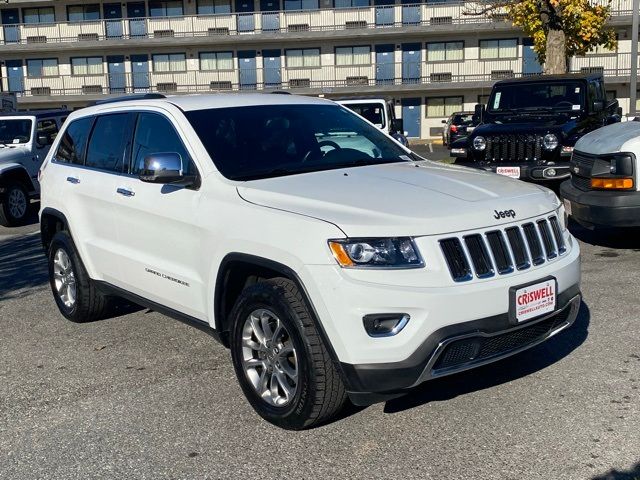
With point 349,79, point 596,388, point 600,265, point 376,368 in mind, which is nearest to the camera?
point 376,368

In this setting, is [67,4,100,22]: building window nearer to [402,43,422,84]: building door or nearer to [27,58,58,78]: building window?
[27,58,58,78]: building window

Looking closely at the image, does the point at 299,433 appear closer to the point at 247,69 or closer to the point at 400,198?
the point at 400,198

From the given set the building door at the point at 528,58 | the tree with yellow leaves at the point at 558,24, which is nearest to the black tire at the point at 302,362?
the tree with yellow leaves at the point at 558,24

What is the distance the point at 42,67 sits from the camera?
43.7 m

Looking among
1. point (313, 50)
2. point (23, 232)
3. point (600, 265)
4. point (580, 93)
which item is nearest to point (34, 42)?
point (313, 50)

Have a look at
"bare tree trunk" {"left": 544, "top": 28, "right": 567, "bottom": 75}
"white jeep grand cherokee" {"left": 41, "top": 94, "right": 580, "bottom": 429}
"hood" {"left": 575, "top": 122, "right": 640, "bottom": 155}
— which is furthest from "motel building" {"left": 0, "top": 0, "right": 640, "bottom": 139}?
"white jeep grand cherokee" {"left": 41, "top": 94, "right": 580, "bottom": 429}

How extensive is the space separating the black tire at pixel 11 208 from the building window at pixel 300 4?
32234 millimetres

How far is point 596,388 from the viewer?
13.9ft

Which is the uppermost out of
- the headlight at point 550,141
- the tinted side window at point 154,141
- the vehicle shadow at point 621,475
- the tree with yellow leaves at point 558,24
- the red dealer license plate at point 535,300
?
the tree with yellow leaves at point 558,24

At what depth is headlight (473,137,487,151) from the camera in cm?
1037

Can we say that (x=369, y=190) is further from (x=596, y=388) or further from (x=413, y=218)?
(x=596, y=388)

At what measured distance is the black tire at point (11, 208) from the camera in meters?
12.0

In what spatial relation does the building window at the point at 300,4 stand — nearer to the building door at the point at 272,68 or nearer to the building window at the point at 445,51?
the building door at the point at 272,68

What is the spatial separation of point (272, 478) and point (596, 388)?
6.57 ft
